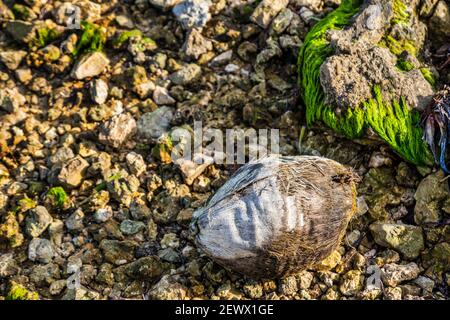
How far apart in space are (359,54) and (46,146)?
3.46 metres

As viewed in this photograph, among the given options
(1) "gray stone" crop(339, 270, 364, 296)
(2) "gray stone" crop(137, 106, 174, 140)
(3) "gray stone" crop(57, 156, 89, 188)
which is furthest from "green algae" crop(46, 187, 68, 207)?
(1) "gray stone" crop(339, 270, 364, 296)

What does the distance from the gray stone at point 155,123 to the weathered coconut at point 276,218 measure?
1368mm

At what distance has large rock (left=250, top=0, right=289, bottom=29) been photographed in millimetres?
6309

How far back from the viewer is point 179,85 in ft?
20.1

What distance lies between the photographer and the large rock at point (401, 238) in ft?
15.9

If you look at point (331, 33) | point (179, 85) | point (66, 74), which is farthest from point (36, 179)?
point (331, 33)

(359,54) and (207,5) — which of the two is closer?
(359,54)

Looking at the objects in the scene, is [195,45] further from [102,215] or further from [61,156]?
[102,215]

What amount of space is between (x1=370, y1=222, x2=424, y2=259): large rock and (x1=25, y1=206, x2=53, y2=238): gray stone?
3.15 meters

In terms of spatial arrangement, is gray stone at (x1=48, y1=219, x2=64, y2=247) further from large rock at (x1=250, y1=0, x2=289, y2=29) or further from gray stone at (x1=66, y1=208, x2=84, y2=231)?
large rock at (x1=250, y1=0, x2=289, y2=29)

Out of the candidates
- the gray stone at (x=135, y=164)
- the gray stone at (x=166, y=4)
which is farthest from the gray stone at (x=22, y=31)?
the gray stone at (x=135, y=164)

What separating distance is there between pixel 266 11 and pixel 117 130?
90.3 inches

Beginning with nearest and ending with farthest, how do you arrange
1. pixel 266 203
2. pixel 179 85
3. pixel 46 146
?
pixel 266 203 < pixel 46 146 < pixel 179 85

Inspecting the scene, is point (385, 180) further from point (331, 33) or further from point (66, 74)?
point (66, 74)
